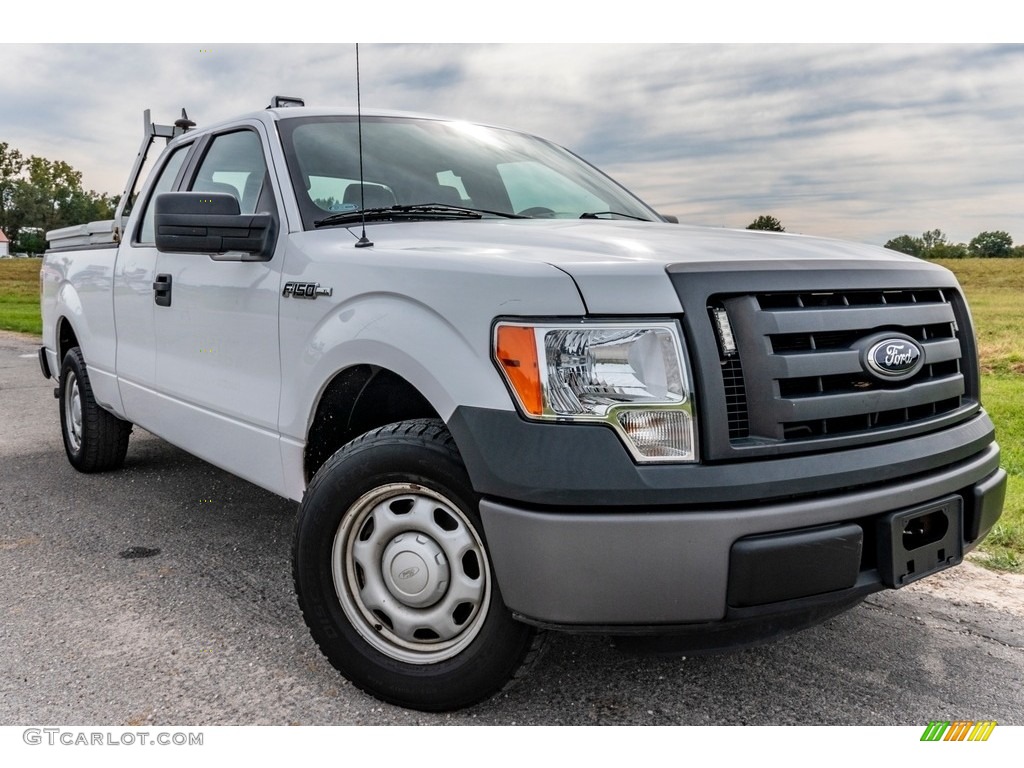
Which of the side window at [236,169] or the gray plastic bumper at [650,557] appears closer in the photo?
the gray plastic bumper at [650,557]

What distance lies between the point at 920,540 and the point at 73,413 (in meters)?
4.99

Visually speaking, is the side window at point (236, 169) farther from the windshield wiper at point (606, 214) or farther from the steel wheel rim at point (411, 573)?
the steel wheel rim at point (411, 573)

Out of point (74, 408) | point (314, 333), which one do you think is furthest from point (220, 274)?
point (74, 408)

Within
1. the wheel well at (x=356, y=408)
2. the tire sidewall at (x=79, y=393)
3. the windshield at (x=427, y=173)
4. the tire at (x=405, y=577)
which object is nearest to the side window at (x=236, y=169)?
the windshield at (x=427, y=173)

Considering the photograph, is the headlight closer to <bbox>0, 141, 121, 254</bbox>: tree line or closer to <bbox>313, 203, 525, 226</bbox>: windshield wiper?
<bbox>313, 203, 525, 226</bbox>: windshield wiper

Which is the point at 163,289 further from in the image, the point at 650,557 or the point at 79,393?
the point at 650,557

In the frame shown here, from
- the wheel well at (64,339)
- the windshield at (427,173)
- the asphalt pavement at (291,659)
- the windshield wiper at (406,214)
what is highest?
the windshield at (427,173)

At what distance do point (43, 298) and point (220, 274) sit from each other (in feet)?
10.9

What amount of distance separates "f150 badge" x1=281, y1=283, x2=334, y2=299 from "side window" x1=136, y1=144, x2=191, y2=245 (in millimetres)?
1673

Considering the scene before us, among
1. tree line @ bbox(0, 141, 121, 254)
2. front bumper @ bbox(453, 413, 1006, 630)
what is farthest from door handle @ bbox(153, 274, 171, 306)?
tree line @ bbox(0, 141, 121, 254)

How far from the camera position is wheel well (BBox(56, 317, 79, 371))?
5.86 m

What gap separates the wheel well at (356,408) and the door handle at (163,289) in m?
1.35

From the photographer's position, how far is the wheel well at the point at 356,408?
9.78 feet
